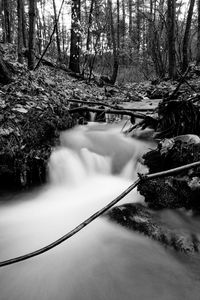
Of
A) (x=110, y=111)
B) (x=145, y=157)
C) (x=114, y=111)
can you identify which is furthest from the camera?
(x=110, y=111)

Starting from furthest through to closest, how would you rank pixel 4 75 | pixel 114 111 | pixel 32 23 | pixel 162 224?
pixel 32 23
pixel 114 111
pixel 4 75
pixel 162 224

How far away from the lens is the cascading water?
2.24 meters

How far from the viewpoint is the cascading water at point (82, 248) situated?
2.24 meters

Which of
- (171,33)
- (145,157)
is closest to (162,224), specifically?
(145,157)

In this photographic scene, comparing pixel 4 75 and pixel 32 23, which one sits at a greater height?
pixel 32 23

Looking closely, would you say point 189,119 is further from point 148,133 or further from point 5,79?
point 5,79

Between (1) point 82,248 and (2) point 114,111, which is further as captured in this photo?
(2) point 114,111

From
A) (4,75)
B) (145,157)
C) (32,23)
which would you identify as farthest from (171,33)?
(145,157)

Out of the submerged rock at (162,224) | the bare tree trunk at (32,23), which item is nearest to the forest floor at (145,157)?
the submerged rock at (162,224)

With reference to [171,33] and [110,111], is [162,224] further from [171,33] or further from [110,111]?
[171,33]

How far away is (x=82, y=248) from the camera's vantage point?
2867mm

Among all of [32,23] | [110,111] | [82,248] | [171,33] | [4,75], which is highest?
[171,33]

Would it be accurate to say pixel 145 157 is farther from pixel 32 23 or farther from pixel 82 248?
pixel 32 23

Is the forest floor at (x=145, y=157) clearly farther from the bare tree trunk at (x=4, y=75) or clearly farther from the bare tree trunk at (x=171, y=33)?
the bare tree trunk at (x=171, y=33)
